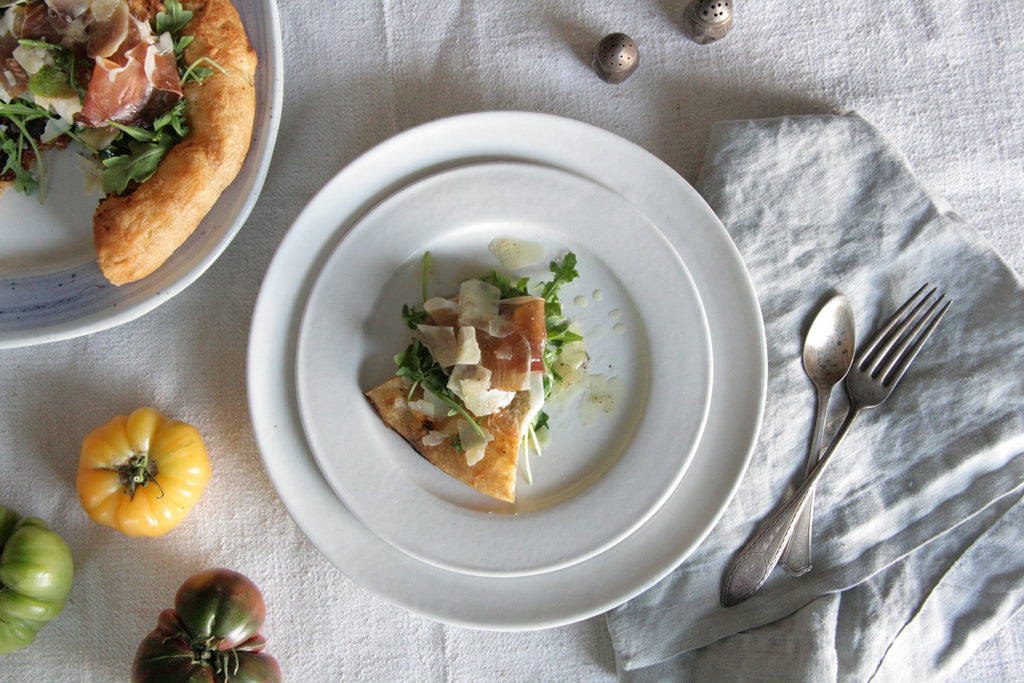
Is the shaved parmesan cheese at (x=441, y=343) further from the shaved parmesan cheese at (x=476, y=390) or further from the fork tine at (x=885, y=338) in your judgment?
the fork tine at (x=885, y=338)

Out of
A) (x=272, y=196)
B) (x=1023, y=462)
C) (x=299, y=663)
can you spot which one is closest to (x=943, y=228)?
(x=1023, y=462)

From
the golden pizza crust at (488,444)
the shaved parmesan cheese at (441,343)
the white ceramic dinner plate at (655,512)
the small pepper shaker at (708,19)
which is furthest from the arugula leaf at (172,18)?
the small pepper shaker at (708,19)

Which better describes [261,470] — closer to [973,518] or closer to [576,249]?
[576,249]

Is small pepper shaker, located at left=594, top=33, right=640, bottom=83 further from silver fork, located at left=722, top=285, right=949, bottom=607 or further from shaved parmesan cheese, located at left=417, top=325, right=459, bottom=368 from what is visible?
silver fork, located at left=722, top=285, right=949, bottom=607

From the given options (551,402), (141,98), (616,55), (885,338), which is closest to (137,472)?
(141,98)

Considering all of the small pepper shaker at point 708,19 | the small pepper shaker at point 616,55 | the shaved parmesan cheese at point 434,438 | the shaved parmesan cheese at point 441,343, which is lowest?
the shaved parmesan cheese at point 434,438

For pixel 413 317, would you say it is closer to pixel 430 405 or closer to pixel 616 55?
pixel 430 405

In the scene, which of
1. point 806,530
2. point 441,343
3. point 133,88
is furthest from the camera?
point 806,530
